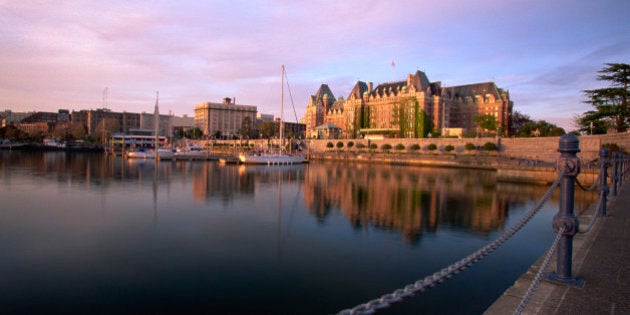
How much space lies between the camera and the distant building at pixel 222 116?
16125cm

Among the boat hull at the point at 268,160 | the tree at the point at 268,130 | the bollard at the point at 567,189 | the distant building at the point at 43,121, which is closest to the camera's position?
the bollard at the point at 567,189

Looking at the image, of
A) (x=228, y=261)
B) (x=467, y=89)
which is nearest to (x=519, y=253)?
(x=228, y=261)

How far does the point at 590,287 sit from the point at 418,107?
8574 cm

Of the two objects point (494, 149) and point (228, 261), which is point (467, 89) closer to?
point (494, 149)

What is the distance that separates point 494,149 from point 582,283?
55303mm

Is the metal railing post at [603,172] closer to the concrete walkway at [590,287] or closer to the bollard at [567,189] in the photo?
the concrete walkway at [590,287]

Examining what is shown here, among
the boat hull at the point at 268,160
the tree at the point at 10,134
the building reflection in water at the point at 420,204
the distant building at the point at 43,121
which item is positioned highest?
the distant building at the point at 43,121

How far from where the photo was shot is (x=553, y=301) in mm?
4516

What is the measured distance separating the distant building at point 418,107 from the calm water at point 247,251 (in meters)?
69.0

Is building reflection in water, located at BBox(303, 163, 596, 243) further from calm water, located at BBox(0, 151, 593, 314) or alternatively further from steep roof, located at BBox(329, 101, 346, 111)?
steep roof, located at BBox(329, 101, 346, 111)

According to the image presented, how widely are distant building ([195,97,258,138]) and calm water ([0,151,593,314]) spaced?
143700mm

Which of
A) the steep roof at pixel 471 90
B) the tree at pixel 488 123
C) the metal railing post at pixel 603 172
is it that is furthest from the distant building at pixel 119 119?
the metal railing post at pixel 603 172

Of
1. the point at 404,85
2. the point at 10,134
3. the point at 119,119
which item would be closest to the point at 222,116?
the point at 119,119

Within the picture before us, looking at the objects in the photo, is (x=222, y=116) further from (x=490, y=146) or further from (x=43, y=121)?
(x=490, y=146)
